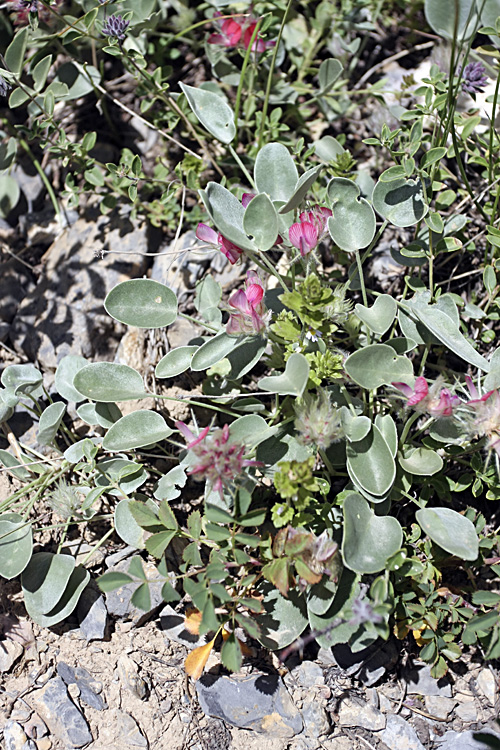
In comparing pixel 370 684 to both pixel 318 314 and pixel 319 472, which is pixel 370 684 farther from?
pixel 318 314

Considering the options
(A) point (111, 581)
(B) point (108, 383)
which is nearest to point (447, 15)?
(B) point (108, 383)

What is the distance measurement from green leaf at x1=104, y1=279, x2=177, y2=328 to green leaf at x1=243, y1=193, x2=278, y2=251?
346 millimetres

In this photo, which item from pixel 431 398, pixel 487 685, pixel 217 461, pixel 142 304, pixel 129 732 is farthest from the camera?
pixel 142 304

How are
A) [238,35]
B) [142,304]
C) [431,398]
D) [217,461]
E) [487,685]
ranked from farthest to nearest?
[238,35], [142,304], [487,685], [431,398], [217,461]

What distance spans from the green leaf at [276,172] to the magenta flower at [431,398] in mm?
744

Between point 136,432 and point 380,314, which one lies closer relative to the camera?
point 380,314

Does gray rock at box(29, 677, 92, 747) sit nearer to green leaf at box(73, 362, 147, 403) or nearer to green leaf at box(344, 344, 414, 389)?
green leaf at box(73, 362, 147, 403)

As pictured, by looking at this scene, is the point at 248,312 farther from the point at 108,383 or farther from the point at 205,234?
the point at 108,383

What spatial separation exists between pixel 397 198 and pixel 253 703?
154 centimetres

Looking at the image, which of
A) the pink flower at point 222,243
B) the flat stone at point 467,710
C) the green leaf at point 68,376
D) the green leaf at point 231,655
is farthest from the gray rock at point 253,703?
the pink flower at point 222,243

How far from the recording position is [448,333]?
1.79 m

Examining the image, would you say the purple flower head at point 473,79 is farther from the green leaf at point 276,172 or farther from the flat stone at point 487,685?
the flat stone at point 487,685

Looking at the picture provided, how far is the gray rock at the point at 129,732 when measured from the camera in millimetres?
1709

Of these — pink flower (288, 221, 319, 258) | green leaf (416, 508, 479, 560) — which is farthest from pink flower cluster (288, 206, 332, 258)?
green leaf (416, 508, 479, 560)
